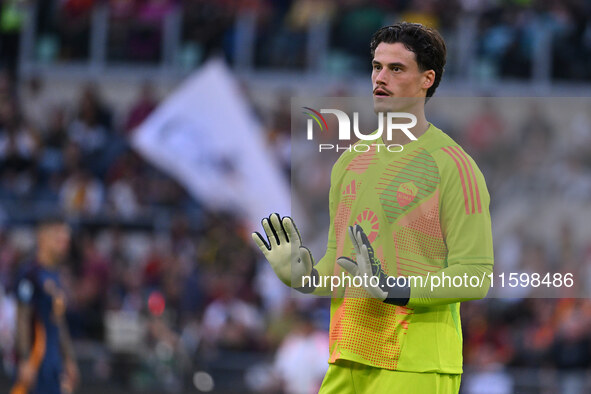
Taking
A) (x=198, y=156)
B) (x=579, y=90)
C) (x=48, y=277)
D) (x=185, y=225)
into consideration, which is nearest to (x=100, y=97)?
(x=185, y=225)

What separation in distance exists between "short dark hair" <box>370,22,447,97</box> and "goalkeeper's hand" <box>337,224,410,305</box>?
24.3 inches

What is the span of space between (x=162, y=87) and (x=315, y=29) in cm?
257

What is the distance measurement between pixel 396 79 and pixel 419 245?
0.54 meters

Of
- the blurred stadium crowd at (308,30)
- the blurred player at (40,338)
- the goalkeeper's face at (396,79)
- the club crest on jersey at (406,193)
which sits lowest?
the blurred player at (40,338)

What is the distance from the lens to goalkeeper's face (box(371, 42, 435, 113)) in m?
3.47

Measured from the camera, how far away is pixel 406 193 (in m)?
3.43

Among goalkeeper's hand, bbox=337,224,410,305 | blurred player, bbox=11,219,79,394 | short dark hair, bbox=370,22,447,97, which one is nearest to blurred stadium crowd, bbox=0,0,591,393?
blurred player, bbox=11,219,79,394

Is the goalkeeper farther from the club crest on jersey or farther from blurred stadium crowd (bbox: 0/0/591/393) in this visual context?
blurred stadium crowd (bbox: 0/0/591/393)

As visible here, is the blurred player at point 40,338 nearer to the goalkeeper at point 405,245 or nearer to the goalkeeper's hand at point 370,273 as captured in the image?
the goalkeeper at point 405,245

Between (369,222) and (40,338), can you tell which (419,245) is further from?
(40,338)

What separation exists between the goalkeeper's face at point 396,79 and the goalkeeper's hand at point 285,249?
481mm

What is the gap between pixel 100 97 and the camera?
1598 centimetres

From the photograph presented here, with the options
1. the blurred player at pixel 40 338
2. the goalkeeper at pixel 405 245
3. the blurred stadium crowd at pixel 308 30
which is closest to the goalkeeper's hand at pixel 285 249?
the goalkeeper at pixel 405 245

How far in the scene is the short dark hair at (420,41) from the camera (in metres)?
3.47
